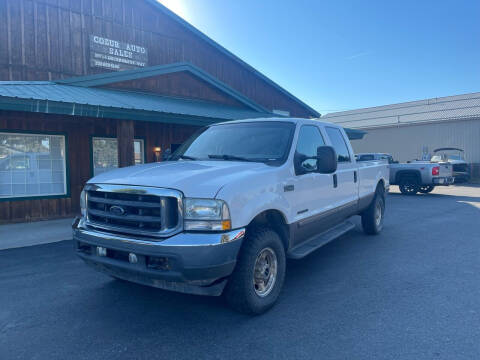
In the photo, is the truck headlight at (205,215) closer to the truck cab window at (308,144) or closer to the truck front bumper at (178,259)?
the truck front bumper at (178,259)

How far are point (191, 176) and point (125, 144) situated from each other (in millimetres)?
5478

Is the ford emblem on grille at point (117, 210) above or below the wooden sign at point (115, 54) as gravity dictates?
below

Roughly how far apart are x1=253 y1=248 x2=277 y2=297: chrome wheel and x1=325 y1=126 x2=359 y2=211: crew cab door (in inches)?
65.9

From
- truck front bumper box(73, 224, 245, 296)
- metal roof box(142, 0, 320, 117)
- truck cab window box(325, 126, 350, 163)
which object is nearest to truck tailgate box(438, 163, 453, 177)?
metal roof box(142, 0, 320, 117)

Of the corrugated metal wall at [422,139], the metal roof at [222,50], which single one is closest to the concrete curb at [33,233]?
the metal roof at [222,50]

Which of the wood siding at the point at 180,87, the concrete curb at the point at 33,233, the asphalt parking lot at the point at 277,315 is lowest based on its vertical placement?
the asphalt parking lot at the point at 277,315

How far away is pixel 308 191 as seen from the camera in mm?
4086

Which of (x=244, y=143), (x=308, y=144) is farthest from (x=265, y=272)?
(x=308, y=144)

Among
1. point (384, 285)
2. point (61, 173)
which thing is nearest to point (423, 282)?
point (384, 285)

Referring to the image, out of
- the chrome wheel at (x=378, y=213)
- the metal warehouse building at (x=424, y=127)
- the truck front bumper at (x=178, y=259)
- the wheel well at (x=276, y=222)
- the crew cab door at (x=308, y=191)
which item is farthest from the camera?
the metal warehouse building at (x=424, y=127)

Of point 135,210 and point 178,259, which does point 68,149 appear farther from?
point 178,259

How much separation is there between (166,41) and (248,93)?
179 inches

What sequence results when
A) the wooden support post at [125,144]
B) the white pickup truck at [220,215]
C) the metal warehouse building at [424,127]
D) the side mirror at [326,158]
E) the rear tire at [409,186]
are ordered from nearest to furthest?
the white pickup truck at [220,215]
the side mirror at [326,158]
the wooden support post at [125,144]
the rear tire at [409,186]
the metal warehouse building at [424,127]

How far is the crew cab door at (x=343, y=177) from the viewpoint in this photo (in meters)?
4.92
